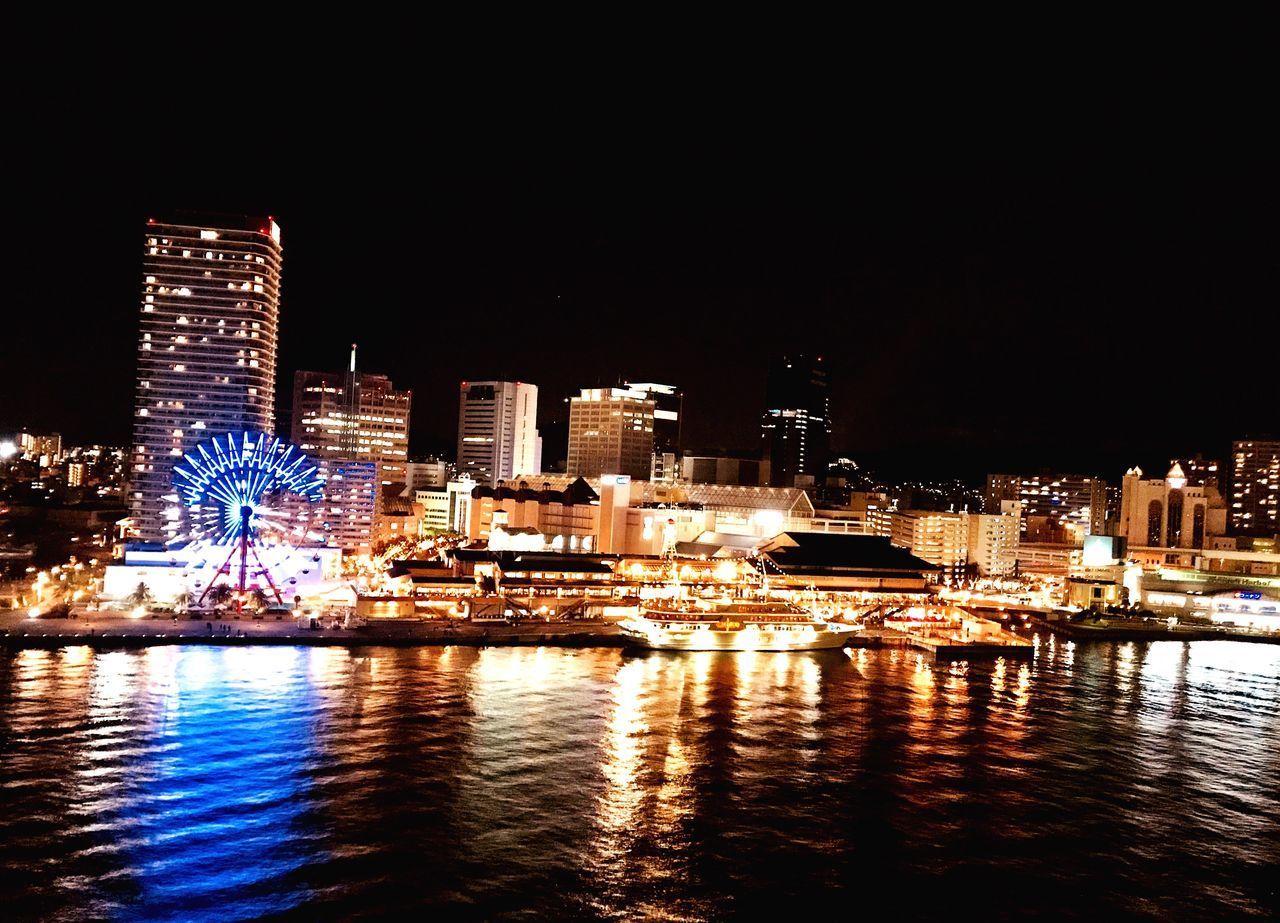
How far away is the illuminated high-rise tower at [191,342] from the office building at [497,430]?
4695 centimetres

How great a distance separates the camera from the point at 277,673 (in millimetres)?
30688

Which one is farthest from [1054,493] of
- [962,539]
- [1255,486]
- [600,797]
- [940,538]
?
[600,797]

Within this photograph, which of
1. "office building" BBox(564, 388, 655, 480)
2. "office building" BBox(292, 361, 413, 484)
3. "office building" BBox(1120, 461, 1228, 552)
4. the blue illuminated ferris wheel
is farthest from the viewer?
"office building" BBox(564, 388, 655, 480)

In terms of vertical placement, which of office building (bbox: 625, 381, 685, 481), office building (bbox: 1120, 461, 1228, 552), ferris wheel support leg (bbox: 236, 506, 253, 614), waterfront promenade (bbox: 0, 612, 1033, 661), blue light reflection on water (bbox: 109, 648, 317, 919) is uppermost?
office building (bbox: 625, 381, 685, 481)

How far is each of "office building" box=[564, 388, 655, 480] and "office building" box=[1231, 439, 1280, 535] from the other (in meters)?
62.5

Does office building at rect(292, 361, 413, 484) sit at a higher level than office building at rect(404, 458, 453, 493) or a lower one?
higher

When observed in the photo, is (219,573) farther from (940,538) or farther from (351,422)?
(940,538)

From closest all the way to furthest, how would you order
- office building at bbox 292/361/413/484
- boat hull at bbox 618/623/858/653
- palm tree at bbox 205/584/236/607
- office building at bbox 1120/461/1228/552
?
1. boat hull at bbox 618/623/858/653
2. palm tree at bbox 205/584/236/607
3. office building at bbox 1120/461/1228/552
4. office building at bbox 292/361/413/484

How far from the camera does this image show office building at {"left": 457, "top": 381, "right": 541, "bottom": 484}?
108625mm

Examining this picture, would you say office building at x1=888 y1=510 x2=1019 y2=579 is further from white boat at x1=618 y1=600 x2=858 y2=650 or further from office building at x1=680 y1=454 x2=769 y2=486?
white boat at x1=618 y1=600 x2=858 y2=650

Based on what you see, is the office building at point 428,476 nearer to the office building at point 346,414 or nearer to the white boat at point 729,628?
the office building at point 346,414

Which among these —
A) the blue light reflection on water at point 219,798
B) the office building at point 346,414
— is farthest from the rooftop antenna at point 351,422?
the blue light reflection on water at point 219,798

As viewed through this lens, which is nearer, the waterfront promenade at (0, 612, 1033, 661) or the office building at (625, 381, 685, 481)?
the waterfront promenade at (0, 612, 1033, 661)

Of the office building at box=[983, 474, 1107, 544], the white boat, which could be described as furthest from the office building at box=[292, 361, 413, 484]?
the office building at box=[983, 474, 1107, 544]
